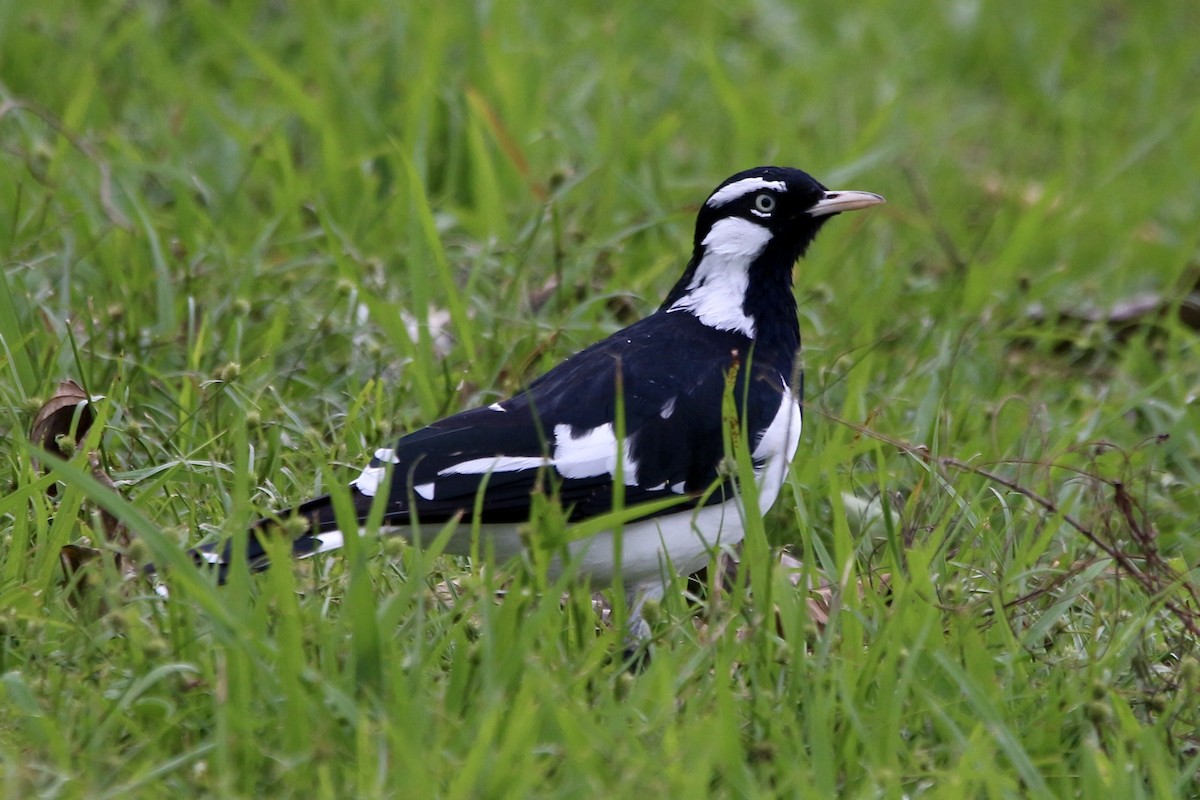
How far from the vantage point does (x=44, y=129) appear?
5.09 m

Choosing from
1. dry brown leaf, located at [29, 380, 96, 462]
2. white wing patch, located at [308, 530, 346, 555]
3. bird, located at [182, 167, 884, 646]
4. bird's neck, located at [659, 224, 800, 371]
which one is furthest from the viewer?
bird's neck, located at [659, 224, 800, 371]

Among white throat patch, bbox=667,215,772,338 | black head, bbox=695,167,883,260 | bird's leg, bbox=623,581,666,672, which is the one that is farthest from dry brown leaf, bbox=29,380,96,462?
black head, bbox=695,167,883,260

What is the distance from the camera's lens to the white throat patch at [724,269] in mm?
3750

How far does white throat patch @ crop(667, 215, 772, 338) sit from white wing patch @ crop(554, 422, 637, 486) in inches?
23.5

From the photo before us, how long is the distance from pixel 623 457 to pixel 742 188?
99 cm

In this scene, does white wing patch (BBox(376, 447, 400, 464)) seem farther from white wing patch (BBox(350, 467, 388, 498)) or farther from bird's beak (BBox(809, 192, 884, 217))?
bird's beak (BBox(809, 192, 884, 217))

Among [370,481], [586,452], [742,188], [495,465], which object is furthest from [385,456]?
[742,188]

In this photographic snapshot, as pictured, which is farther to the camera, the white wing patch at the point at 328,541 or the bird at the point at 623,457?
the bird at the point at 623,457

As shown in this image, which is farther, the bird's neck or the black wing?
the bird's neck

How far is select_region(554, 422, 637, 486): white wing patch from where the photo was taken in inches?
126

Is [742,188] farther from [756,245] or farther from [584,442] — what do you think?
[584,442]

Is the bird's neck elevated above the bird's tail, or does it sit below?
above

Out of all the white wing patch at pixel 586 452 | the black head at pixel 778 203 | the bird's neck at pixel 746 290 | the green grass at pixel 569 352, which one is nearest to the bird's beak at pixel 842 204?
the black head at pixel 778 203

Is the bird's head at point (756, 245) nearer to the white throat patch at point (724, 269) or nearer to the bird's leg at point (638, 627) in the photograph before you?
the white throat patch at point (724, 269)
